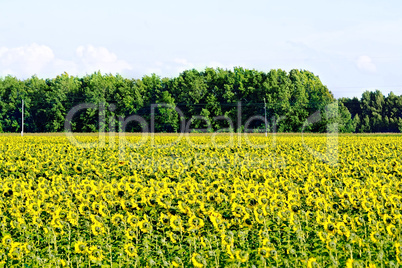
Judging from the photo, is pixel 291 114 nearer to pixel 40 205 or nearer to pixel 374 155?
pixel 374 155

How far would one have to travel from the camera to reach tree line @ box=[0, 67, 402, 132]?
68.0 meters

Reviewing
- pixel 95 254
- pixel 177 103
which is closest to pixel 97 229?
pixel 95 254

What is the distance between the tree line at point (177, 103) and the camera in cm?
6800

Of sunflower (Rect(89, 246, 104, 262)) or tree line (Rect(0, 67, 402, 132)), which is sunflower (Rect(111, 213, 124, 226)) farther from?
tree line (Rect(0, 67, 402, 132))

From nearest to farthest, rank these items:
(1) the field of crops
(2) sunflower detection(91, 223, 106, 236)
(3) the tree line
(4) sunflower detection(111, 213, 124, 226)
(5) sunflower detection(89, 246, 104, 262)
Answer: (5) sunflower detection(89, 246, 104, 262) → (1) the field of crops → (2) sunflower detection(91, 223, 106, 236) → (4) sunflower detection(111, 213, 124, 226) → (3) the tree line

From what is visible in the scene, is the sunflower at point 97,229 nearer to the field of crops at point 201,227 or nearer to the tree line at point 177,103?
the field of crops at point 201,227

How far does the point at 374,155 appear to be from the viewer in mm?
17516

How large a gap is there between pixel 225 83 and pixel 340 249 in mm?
69205

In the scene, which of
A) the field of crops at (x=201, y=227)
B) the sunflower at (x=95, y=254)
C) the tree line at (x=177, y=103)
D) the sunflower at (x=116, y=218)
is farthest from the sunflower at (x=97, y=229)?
the tree line at (x=177, y=103)

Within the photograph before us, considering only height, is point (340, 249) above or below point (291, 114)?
below

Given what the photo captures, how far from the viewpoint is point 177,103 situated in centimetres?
7200

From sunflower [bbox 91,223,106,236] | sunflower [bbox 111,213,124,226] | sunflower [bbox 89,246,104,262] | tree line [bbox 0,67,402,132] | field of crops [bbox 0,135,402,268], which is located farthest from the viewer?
tree line [bbox 0,67,402,132]

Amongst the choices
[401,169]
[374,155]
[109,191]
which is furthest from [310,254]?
[374,155]

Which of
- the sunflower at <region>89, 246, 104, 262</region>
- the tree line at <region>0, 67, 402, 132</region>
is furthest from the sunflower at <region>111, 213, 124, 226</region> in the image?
the tree line at <region>0, 67, 402, 132</region>
